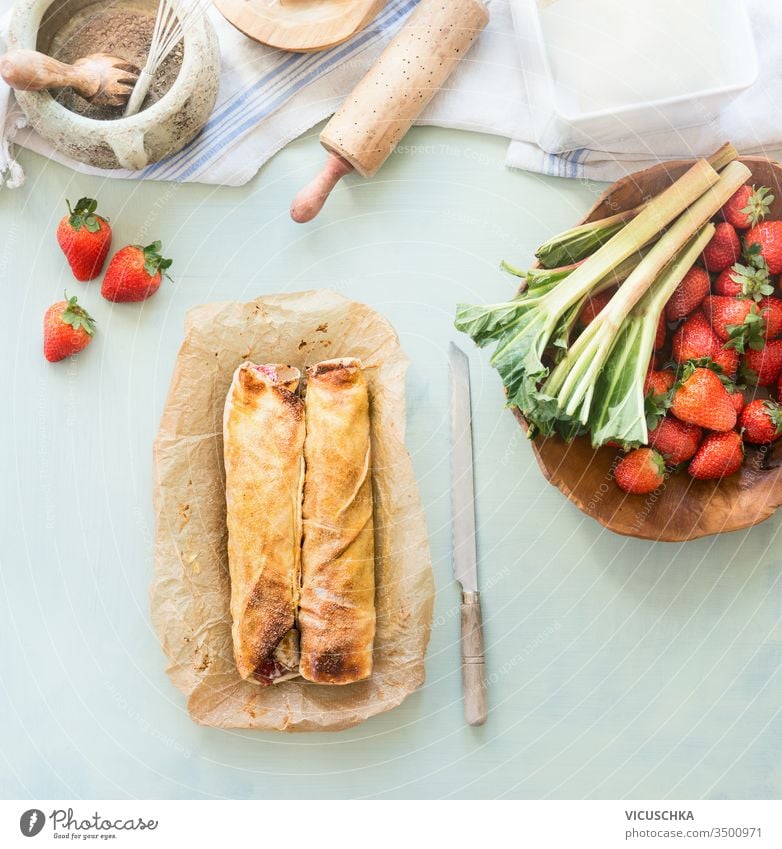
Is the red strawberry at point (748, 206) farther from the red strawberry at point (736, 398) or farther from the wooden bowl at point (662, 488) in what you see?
the red strawberry at point (736, 398)

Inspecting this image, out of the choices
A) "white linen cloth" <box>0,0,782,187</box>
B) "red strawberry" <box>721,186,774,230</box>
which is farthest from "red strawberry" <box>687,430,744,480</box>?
"white linen cloth" <box>0,0,782,187</box>

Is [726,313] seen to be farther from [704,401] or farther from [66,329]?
[66,329]

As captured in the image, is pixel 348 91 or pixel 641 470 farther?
pixel 348 91

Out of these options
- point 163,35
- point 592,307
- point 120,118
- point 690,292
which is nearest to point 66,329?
point 120,118

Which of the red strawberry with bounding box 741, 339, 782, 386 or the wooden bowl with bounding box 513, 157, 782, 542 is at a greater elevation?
the red strawberry with bounding box 741, 339, 782, 386

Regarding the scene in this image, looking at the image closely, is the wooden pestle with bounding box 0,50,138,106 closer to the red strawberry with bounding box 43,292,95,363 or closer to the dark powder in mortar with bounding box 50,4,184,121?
the dark powder in mortar with bounding box 50,4,184,121

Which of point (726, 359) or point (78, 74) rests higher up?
point (78, 74)
